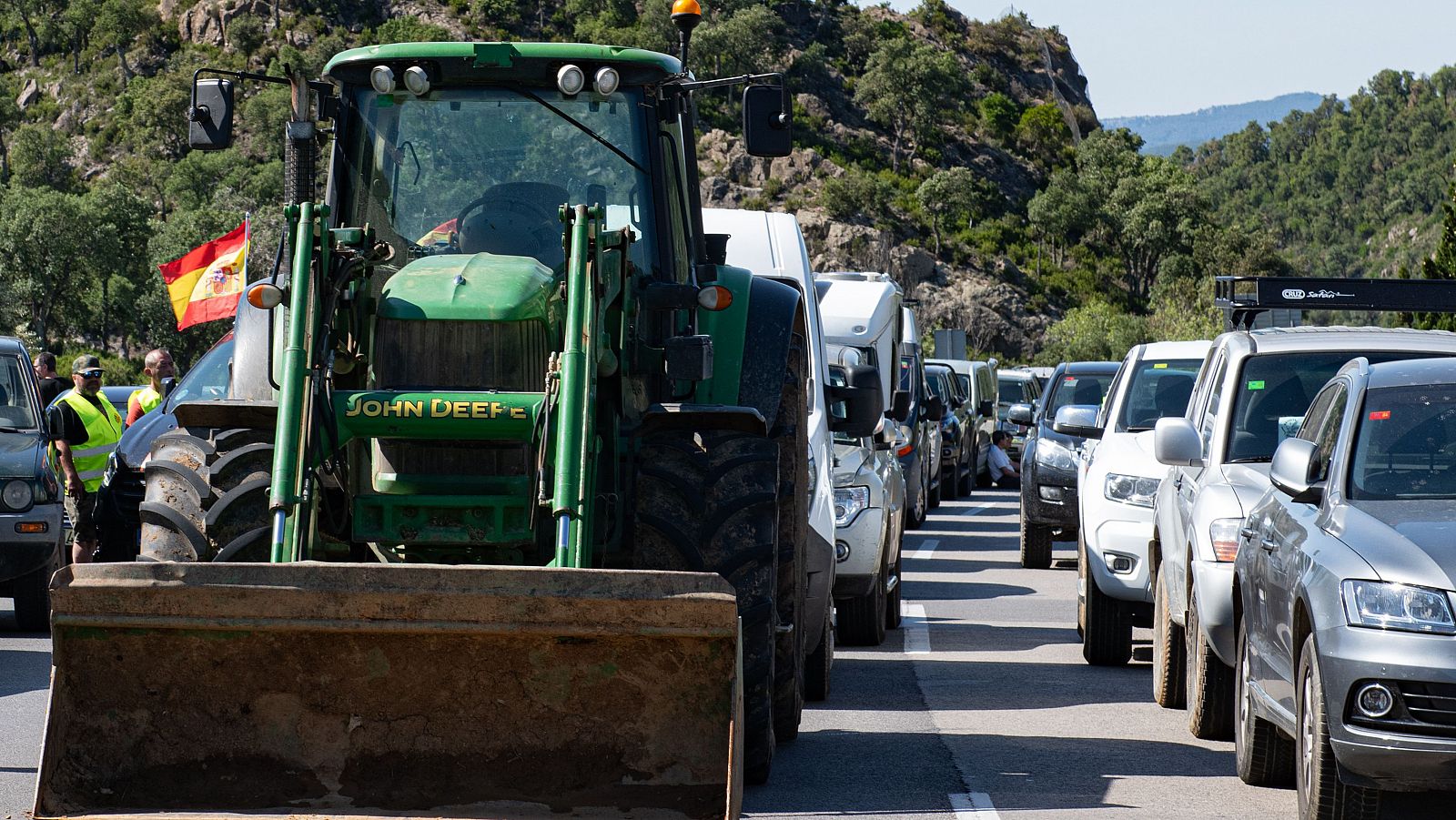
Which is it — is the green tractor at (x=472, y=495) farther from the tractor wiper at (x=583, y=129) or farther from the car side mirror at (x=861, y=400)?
the car side mirror at (x=861, y=400)

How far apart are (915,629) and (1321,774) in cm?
744

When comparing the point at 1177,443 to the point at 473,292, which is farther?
the point at 1177,443

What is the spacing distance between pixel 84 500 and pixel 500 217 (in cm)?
786

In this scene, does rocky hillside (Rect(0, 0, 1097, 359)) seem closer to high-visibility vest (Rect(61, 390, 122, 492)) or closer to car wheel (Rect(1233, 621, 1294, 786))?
high-visibility vest (Rect(61, 390, 122, 492))

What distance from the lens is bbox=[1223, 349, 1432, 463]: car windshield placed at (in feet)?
31.3

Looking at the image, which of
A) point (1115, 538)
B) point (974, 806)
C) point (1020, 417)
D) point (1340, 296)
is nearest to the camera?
point (974, 806)

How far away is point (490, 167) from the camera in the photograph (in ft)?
26.1

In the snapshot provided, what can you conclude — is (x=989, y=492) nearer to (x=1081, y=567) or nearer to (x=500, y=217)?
(x=1081, y=567)

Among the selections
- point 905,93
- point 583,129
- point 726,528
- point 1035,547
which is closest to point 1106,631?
point 726,528

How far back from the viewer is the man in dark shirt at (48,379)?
16.1 metres

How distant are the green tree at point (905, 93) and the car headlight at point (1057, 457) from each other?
12731 cm

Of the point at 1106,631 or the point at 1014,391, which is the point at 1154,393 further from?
the point at 1014,391

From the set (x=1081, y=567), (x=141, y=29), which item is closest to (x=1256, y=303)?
(x=1081, y=567)

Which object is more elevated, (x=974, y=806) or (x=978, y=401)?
(x=974, y=806)
